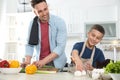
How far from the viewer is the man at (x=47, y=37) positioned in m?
1.93

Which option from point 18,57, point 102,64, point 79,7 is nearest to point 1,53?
point 18,57

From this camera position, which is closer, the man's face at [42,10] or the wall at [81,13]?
the man's face at [42,10]

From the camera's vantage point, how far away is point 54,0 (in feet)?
17.4

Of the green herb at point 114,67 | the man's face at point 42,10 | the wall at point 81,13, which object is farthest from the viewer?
the wall at point 81,13

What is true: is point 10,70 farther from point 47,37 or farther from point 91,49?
point 91,49

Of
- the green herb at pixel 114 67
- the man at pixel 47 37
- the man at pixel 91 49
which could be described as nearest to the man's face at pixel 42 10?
the man at pixel 47 37

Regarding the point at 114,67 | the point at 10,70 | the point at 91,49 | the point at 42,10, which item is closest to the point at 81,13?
the point at 91,49

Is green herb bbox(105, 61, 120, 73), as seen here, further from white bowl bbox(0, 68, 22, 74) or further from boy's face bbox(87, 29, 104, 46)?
boy's face bbox(87, 29, 104, 46)

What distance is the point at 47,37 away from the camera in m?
1.98

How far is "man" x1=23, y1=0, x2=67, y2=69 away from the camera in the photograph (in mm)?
1928

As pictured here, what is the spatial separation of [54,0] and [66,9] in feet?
1.22

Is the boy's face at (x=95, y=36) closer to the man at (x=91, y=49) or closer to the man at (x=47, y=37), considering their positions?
the man at (x=91, y=49)

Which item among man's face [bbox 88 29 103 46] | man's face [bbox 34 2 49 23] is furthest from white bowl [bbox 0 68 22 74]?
man's face [bbox 88 29 103 46]

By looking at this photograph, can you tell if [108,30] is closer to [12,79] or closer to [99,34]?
[99,34]
